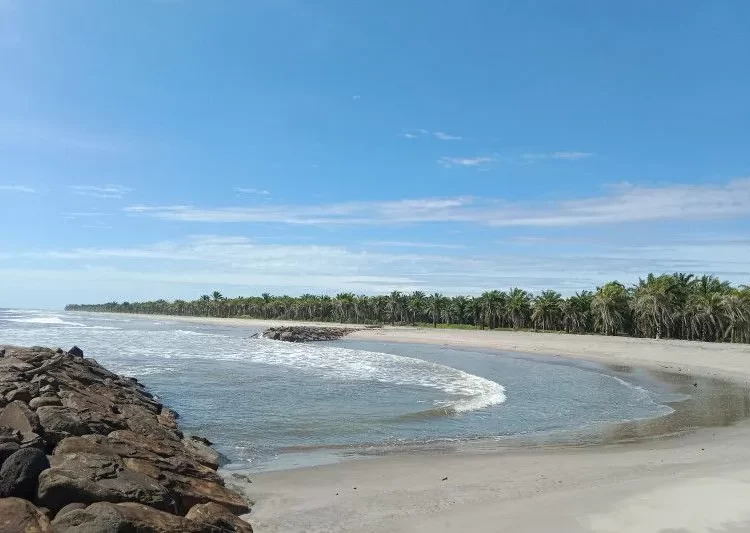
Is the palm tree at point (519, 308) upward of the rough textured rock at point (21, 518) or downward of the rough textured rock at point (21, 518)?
upward

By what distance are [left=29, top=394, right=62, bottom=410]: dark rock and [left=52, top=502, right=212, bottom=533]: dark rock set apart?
6.73 metres

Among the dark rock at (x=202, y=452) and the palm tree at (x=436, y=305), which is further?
the palm tree at (x=436, y=305)

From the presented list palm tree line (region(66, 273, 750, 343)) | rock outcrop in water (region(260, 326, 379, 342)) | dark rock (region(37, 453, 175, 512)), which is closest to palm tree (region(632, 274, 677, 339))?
palm tree line (region(66, 273, 750, 343))

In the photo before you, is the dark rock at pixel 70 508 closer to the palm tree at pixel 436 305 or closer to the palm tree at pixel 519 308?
the palm tree at pixel 519 308

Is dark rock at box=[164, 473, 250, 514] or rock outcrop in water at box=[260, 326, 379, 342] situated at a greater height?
dark rock at box=[164, 473, 250, 514]

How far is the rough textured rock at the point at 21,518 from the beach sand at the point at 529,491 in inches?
119

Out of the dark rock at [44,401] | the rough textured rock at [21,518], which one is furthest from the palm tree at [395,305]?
the rough textured rock at [21,518]

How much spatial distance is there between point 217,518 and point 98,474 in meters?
1.92

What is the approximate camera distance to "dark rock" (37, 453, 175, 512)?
7996mm

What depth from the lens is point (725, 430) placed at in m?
16.6

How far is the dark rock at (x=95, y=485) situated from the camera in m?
8.00

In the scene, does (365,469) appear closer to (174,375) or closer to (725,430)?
(725,430)

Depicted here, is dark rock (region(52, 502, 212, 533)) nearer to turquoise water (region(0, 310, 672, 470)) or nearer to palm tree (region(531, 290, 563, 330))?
turquoise water (region(0, 310, 672, 470))

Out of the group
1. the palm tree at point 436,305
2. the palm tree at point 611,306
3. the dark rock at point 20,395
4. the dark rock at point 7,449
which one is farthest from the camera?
the palm tree at point 436,305
